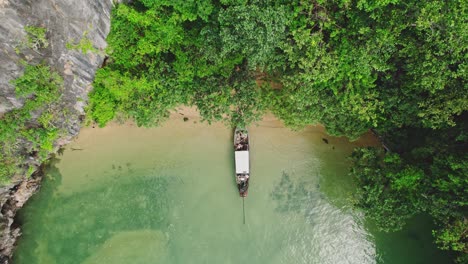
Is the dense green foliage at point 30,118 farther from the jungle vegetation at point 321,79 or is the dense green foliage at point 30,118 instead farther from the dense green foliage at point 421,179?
the dense green foliage at point 421,179

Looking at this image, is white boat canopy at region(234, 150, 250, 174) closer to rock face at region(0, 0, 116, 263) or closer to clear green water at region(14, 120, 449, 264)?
clear green water at region(14, 120, 449, 264)

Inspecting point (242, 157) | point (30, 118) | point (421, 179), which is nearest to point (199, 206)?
point (242, 157)

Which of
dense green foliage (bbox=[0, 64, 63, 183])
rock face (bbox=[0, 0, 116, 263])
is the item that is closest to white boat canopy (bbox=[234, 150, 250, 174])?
rock face (bbox=[0, 0, 116, 263])

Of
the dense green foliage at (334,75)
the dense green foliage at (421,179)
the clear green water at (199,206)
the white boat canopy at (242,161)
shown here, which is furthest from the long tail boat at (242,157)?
the dense green foliage at (421,179)

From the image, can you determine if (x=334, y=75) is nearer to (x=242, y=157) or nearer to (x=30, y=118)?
(x=242, y=157)

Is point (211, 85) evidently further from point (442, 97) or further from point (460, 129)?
point (460, 129)

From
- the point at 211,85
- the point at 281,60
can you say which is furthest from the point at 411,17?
the point at 211,85

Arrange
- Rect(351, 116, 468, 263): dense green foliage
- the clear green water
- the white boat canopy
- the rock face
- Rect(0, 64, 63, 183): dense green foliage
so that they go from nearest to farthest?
1. the rock face
2. Rect(0, 64, 63, 183): dense green foliage
3. Rect(351, 116, 468, 263): dense green foliage
4. the white boat canopy
5. the clear green water
